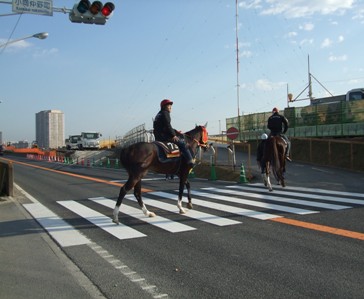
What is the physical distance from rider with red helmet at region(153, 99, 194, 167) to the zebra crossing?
4.56 ft

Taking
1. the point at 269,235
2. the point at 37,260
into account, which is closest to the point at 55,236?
the point at 37,260

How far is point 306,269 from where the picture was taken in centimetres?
493

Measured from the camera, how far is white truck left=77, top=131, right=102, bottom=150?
62594 millimetres

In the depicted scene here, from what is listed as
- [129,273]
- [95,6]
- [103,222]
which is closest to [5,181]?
[103,222]

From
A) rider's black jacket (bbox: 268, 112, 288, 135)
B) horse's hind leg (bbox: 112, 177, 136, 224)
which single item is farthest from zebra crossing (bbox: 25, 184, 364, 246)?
rider's black jacket (bbox: 268, 112, 288, 135)

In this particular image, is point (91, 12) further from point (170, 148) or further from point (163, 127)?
point (170, 148)

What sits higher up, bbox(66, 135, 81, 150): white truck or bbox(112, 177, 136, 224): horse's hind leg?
bbox(66, 135, 81, 150): white truck

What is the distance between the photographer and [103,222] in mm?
8312

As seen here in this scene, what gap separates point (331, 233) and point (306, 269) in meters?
2.03

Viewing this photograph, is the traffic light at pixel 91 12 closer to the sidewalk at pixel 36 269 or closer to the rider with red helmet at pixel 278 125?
the sidewalk at pixel 36 269

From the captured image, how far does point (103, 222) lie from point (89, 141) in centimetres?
5598

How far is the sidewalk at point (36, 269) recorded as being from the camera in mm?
4453

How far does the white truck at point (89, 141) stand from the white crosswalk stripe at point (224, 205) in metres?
51.4

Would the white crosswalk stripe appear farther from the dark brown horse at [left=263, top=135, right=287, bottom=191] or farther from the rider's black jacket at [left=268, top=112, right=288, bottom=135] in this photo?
the rider's black jacket at [left=268, top=112, right=288, bottom=135]
